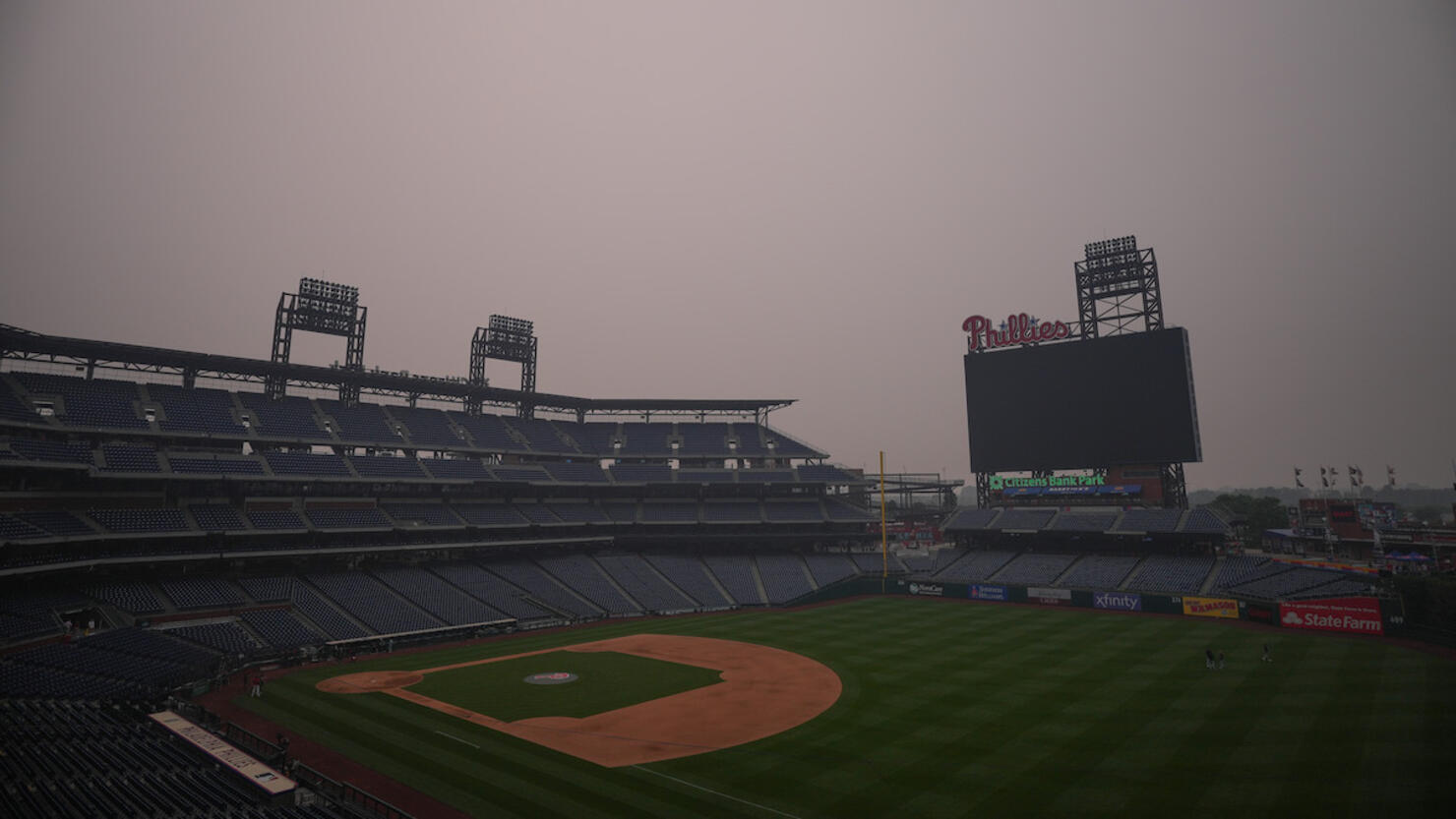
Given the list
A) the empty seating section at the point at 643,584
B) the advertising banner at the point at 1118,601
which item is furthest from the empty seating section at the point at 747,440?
the advertising banner at the point at 1118,601

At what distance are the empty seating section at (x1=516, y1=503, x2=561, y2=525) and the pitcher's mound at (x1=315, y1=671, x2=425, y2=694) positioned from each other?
26366mm

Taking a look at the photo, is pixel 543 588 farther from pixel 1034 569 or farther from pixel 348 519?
pixel 1034 569

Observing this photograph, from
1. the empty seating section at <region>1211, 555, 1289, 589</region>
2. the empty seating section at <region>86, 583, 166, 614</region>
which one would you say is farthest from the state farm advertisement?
the empty seating section at <region>86, 583, 166, 614</region>

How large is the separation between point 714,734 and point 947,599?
Result: 3903 centimetres

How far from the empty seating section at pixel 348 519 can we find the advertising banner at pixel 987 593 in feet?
160

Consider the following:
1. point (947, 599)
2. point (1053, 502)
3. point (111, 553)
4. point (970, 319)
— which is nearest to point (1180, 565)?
point (1053, 502)

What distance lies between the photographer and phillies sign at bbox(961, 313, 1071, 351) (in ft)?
209

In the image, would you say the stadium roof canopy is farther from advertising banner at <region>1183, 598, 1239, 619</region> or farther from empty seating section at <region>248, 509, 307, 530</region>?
advertising banner at <region>1183, 598, 1239, 619</region>

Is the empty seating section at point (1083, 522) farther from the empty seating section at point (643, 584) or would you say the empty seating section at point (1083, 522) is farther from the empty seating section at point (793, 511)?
the empty seating section at point (643, 584)

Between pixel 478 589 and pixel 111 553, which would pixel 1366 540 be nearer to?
pixel 478 589

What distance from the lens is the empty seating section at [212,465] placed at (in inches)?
1832

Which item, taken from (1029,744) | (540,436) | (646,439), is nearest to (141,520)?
(540,436)

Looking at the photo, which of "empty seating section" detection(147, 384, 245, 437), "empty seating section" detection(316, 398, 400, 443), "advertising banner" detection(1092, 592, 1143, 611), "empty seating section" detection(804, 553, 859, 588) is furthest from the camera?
"empty seating section" detection(804, 553, 859, 588)

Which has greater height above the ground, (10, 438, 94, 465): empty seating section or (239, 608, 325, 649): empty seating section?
(10, 438, 94, 465): empty seating section
